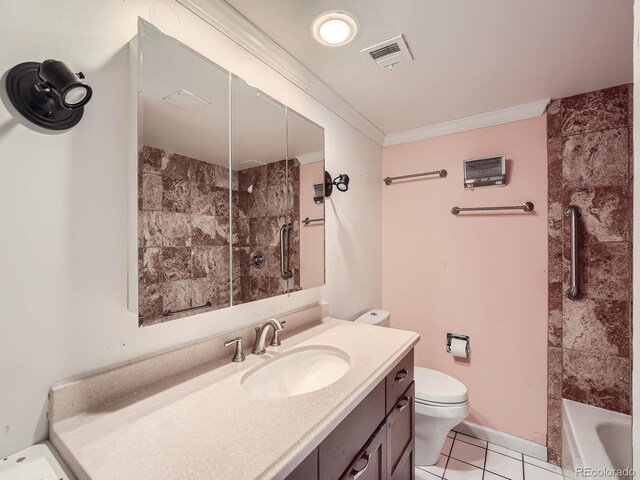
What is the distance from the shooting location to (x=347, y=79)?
1.54 meters

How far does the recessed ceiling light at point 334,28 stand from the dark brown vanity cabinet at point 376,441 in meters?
1.37

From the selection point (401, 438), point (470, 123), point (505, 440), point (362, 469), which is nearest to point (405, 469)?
point (401, 438)

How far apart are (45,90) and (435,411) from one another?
2.02 metres

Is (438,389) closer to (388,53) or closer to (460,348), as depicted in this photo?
(460,348)

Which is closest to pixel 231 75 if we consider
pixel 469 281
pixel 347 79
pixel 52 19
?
pixel 52 19

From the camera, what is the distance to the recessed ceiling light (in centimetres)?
Result: 112

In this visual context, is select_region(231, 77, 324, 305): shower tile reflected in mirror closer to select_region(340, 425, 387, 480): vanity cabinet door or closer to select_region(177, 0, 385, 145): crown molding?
select_region(177, 0, 385, 145): crown molding

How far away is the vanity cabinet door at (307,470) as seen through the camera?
626 millimetres

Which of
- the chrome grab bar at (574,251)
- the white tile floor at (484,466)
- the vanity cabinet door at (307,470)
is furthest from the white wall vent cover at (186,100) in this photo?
the white tile floor at (484,466)

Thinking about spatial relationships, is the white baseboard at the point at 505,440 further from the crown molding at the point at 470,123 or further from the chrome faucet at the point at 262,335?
the crown molding at the point at 470,123

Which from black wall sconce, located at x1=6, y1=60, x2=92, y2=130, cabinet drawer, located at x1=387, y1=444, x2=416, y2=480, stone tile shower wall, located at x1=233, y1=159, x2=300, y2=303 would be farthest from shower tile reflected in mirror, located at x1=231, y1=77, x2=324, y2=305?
cabinet drawer, located at x1=387, y1=444, x2=416, y2=480

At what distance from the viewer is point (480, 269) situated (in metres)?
1.98

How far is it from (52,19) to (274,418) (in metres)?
1.13

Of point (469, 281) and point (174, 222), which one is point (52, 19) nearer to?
point (174, 222)
